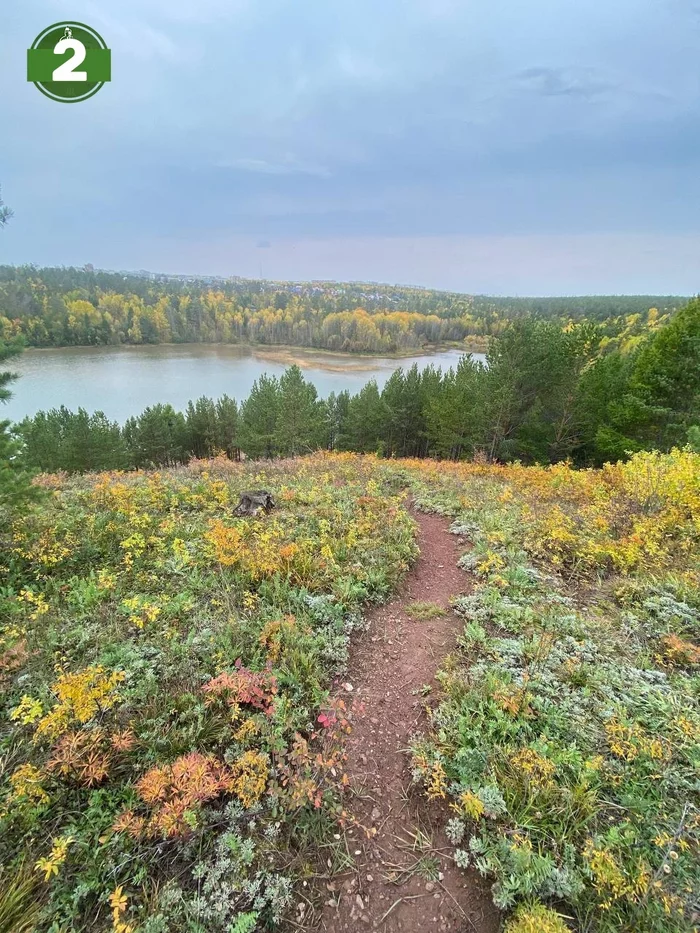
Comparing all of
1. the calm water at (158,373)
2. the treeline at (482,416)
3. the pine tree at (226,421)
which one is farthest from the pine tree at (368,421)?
the calm water at (158,373)

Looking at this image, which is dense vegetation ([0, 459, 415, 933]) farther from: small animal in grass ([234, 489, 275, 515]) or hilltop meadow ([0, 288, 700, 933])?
small animal in grass ([234, 489, 275, 515])

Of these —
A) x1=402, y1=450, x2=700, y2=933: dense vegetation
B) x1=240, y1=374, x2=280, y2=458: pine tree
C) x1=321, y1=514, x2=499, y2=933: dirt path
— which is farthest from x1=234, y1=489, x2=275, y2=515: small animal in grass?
x1=240, y1=374, x2=280, y2=458: pine tree

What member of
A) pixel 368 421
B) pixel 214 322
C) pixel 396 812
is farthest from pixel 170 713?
pixel 214 322

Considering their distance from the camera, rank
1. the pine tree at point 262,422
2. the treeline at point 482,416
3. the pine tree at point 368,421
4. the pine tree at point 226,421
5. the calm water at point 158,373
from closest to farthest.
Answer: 1. the treeline at point 482,416
2. the pine tree at point 368,421
3. the pine tree at point 262,422
4. the pine tree at point 226,421
5. the calm water at point 158,373

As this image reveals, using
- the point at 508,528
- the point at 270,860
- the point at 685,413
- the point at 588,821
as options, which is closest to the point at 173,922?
the point at 270,860

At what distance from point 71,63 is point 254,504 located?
941cm

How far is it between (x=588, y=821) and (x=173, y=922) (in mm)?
3041

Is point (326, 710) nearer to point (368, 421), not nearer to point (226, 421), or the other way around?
point (368, 421)

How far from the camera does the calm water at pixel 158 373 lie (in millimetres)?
46281

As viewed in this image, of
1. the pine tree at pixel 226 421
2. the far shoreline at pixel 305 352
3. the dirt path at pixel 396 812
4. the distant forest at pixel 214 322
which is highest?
the distant forest at pixel 214 322

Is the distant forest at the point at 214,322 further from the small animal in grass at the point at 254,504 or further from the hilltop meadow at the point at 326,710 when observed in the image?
the hilltop meadow at the point at 326,710

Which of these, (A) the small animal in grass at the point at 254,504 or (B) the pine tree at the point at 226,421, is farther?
(B) the pine tree at the point at 226,421

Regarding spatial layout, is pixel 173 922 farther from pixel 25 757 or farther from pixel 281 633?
pixel 281 633

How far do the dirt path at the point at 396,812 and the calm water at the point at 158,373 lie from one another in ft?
115
